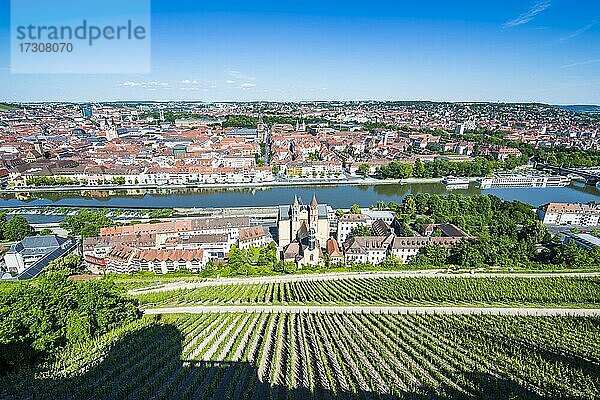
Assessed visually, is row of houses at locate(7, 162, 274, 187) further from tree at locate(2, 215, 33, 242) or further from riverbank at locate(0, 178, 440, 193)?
tree at locate(2, 215, 33, 242)

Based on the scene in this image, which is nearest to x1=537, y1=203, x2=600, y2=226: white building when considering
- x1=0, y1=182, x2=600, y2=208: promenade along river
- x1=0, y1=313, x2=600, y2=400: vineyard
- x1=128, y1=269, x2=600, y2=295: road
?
x1=0, y1=182, x2=600, y2=208: promenade along river

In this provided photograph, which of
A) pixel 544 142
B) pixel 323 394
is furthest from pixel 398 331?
pixel 544 142

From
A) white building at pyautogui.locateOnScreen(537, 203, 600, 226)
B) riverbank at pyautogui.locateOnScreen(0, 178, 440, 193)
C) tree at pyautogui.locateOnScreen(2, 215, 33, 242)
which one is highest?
riverbank at pyautogui.locateOnScreen(0, 178, 440, 193)

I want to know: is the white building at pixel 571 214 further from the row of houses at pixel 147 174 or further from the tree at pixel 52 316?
the tree at pixel 52 316

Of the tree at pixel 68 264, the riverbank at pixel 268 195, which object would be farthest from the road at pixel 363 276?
the riverbank at pixel 268 195

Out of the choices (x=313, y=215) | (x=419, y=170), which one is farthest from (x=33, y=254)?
(x=419, y=170)

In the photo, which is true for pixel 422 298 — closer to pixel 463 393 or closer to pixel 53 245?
pixel 463 393

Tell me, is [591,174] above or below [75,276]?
above
